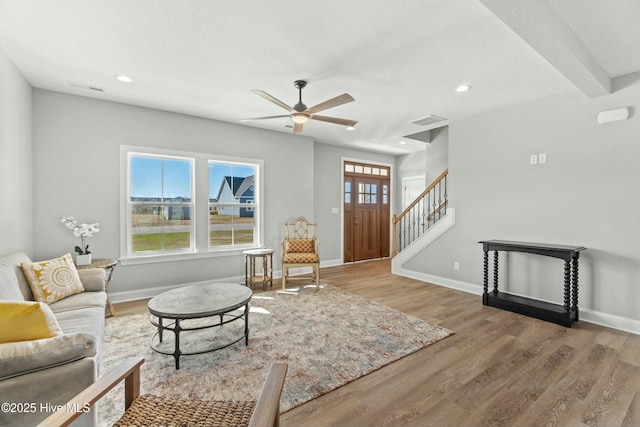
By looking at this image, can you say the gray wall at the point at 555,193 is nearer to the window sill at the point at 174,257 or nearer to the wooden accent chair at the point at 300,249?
the wooden accent chair at the point at 300,249

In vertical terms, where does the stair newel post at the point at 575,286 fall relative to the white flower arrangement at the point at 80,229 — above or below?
below

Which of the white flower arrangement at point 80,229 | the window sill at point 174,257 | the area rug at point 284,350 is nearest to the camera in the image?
the area rug at point 284,350

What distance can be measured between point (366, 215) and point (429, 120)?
3041 millimetres

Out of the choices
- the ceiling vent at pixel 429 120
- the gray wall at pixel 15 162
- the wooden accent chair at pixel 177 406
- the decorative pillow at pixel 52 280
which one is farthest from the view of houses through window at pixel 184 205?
the wooden accent chair at pixel 177 406

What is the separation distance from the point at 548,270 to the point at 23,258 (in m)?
5.80

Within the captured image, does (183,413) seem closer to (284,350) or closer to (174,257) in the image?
(284,350)

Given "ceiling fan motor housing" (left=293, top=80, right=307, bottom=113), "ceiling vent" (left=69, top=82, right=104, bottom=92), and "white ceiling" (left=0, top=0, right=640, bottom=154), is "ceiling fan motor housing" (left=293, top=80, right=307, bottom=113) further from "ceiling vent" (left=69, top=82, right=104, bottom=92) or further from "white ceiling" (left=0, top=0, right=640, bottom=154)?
"ceiling vent" (left=69, top=82, right=104, bottom=92)

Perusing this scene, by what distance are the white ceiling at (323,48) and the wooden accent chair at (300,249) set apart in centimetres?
232

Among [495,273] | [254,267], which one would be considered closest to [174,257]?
[254,267]

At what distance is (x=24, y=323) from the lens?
1.33 meters

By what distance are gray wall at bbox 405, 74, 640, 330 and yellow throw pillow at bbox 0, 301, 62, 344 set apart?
4759 mm

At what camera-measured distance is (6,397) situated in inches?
46.5

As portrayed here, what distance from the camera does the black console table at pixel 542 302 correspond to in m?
3.05

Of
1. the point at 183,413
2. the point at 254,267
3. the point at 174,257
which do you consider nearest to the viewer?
the point at 183,413
